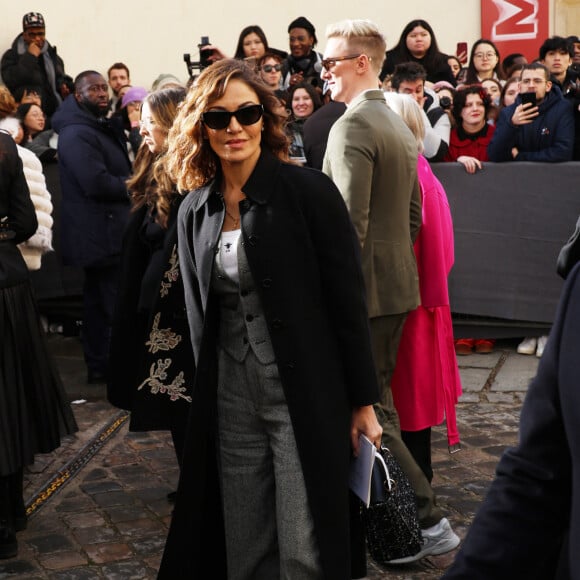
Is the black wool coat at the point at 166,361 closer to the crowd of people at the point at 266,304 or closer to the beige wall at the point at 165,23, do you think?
the crowd of people at the point at 266,304

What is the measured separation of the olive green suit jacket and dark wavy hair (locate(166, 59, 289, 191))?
0.89 metres

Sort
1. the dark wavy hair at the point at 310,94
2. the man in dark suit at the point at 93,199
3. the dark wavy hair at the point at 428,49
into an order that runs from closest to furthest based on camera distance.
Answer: the man in dark suit at the point at 93,199
the dark wavy hair at the point at 310,94
the dark wavy hair at the point at 428,49

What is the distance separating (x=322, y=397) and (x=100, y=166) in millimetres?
4815

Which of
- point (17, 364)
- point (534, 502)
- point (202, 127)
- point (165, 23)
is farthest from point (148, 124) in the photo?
point (165, 23)

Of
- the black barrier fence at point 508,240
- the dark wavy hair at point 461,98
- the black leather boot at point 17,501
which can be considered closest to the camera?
the black leather boot at point 17,501

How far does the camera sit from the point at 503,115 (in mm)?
8672

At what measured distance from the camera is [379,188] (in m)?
4.68

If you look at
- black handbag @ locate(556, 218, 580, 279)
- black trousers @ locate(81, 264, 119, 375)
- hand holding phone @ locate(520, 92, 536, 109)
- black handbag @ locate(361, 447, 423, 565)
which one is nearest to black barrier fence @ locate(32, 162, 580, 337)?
hand holding phone @ locate(520, 92, 536, 109)

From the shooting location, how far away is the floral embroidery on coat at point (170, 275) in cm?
447

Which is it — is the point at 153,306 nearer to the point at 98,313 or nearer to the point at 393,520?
the point at 393,520

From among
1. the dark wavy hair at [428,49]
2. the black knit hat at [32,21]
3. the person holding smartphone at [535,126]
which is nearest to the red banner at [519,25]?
the dark wavy hair at [428,49]

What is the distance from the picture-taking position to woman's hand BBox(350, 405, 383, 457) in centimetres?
360

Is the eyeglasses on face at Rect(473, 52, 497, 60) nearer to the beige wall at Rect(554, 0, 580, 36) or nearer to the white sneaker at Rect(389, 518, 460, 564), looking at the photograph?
the beige wall at Rect(554, 0, 580, 36)

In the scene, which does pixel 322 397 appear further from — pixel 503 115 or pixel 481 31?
pixel 481 31
